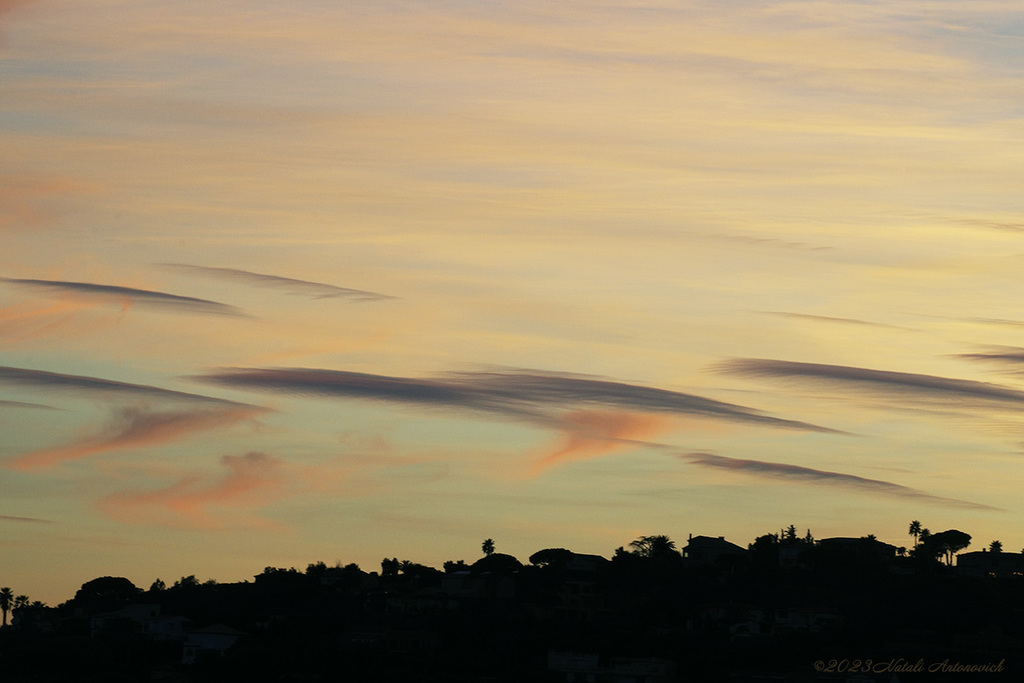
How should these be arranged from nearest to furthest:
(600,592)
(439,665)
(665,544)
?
(439,665), (600,592), (665,544)

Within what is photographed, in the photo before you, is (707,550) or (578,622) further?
(707,550)

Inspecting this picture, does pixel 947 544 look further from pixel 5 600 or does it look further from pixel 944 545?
pixel 5 600

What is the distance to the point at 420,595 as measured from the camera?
495 feet

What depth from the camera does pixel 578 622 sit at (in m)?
131

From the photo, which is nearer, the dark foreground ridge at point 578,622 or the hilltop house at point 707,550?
the dark foreground ridge at point 578,622

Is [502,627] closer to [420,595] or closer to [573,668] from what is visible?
[573,668]

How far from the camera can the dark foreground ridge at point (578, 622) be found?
113 m

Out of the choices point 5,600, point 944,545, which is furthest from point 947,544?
point 5,600

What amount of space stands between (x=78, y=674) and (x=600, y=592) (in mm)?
47940

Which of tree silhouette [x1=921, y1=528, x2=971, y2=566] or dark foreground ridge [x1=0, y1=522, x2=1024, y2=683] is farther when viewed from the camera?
tree silhouette [x1=921, y1=528, x2=971, y2=566]

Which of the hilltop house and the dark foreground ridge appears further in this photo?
the hilltop house

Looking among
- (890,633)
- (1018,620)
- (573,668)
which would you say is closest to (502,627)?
(573,668)

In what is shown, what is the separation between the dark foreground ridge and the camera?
113 metres

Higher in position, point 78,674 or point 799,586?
point 799,586
